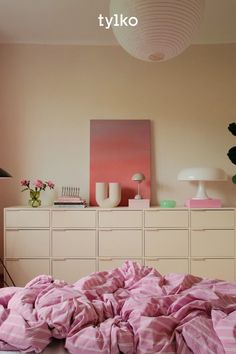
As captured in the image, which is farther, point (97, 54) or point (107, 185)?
point (97, 54)

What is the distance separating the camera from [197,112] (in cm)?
320

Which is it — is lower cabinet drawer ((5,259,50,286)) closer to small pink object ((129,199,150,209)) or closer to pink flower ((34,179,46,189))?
pink flower ((34,179,46,189))

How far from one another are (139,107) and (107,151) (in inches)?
21.8

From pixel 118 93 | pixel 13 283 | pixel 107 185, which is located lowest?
pixel 13 283

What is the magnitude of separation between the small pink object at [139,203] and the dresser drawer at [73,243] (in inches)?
16.6

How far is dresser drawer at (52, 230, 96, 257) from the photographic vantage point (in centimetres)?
277

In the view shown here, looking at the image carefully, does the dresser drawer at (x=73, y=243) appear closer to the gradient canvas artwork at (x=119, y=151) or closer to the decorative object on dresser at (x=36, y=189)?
the decorative object on dresser at (x=36, y=189)

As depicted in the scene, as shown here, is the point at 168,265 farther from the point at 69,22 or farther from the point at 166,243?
the point at 69,22

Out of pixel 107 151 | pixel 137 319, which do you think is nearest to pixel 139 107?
pixel 107 151

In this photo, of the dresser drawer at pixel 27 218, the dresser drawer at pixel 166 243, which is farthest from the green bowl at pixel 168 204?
the dresser drawer at pixel 27 218

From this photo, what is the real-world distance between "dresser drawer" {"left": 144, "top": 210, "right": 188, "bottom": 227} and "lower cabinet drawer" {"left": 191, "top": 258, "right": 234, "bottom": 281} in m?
Result: 0.36

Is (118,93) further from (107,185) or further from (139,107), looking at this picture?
(107,185)

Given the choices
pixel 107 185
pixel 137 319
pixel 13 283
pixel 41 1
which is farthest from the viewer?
pixel 107 185

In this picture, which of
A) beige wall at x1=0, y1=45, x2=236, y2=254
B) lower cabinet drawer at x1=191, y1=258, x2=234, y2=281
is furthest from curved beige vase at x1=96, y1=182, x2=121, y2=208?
lower cabinet drawer at x1=191, y1=258, x2=234, y2=281
